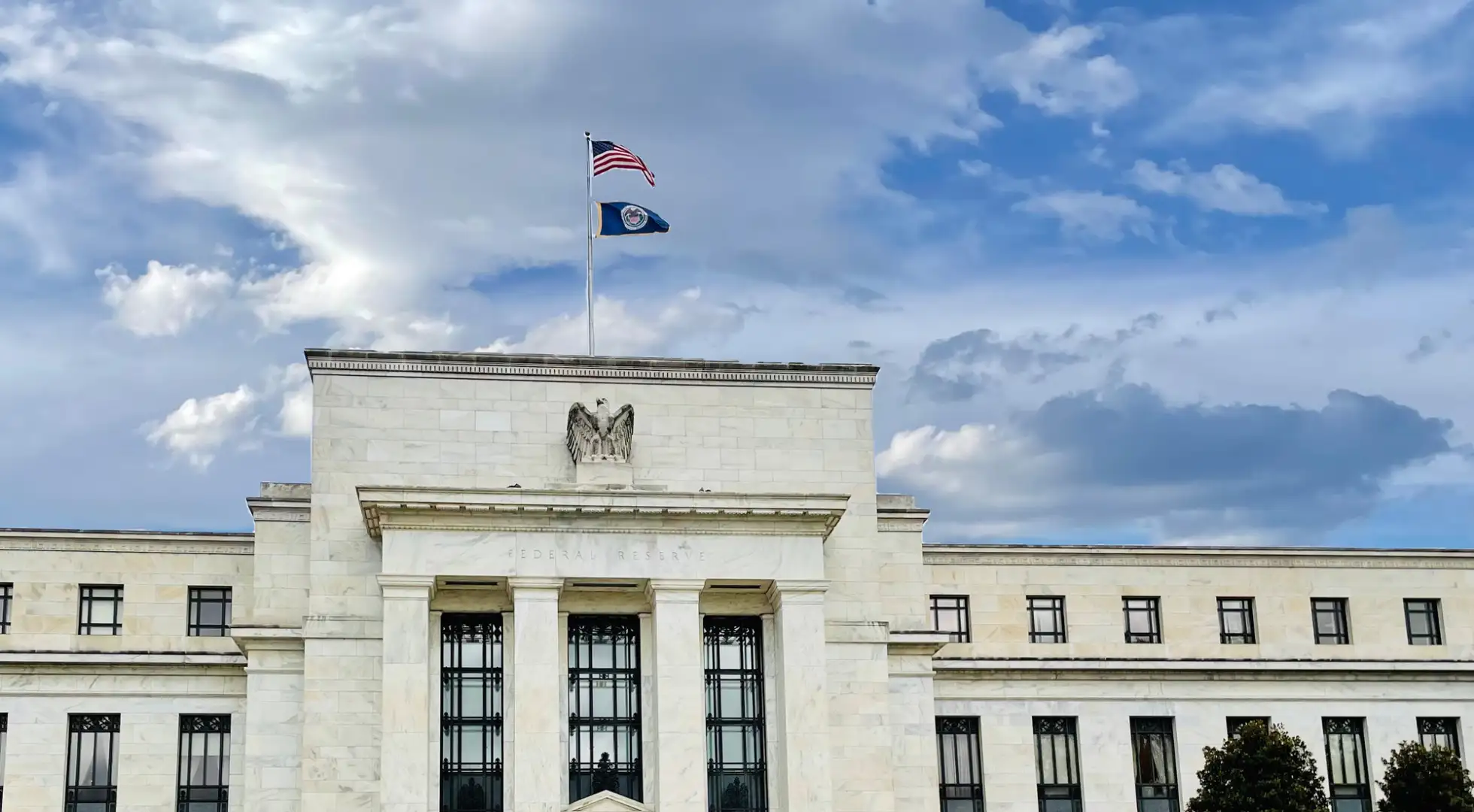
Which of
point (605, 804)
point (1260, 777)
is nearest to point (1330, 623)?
point (1260, 777)

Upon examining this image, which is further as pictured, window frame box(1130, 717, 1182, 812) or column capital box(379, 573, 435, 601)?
window frame box(1130, 717, 1182, 812)

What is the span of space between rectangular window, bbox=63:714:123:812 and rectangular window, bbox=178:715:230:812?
5.69 feet

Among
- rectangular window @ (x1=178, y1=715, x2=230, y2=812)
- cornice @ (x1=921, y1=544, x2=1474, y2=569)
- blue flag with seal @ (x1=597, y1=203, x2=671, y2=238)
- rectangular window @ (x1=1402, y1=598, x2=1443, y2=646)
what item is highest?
blue flag with seal @ (x1=597, y1=203, x2=671, y2=238)

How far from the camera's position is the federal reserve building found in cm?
4822

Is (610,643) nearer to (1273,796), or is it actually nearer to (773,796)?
(773,796)

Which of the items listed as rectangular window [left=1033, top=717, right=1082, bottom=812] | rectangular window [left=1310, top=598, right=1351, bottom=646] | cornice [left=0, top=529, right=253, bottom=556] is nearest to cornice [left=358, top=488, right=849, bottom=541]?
cornice [left=0, top=529, right=253, bottom=556]

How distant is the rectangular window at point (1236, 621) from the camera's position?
5866cm

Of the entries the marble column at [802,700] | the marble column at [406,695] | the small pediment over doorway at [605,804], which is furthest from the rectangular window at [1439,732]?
the marble column at [406,695]

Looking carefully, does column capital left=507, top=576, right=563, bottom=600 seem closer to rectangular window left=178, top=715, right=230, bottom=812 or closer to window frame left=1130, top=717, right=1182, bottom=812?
rectangular window left=178, top=715, right=230, bottom=812

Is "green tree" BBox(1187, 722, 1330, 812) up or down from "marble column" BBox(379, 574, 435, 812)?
down

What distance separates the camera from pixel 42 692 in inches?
2023

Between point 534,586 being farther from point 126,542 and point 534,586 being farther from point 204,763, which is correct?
point 126,542

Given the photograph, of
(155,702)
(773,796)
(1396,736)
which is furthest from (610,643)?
(1396,736)

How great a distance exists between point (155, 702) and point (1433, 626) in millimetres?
38441
